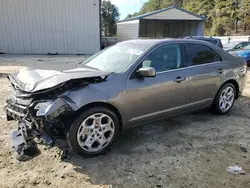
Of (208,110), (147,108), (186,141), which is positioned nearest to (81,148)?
(147,108)

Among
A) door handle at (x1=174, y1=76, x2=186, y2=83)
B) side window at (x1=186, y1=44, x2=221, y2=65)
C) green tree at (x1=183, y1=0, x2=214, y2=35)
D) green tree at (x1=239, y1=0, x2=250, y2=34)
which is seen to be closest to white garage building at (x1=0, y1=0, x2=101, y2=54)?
side window at (x1=186, y1=44, x2=221, y2=65)

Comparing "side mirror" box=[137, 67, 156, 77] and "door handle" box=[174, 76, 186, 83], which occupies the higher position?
"side mirror" box=[137, 67, 156, 77]

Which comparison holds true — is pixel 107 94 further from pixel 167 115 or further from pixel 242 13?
pixel 242 13

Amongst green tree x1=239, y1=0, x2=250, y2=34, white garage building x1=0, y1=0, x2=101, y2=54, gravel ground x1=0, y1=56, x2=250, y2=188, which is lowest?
gravel ground x1=0, y1=56, x2=250, y2=188

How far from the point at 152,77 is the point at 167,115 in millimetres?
735

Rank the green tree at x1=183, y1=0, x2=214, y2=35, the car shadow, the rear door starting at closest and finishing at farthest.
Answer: the car shadow, the rear door, the green tree at x1=183, y1=0, x2=214, y2=35

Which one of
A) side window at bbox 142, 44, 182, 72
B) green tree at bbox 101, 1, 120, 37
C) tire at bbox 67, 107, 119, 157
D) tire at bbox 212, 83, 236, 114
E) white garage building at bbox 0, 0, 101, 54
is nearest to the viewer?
tire at bbox 67, 107, 119, 157

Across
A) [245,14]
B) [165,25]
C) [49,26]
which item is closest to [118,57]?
[49,26]

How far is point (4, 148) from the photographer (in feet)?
11.1

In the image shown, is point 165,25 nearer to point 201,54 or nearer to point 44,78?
point 201,54

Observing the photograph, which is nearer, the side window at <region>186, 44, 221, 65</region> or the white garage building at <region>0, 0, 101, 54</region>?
the side window at <region>186, 44, 221, 65</region>

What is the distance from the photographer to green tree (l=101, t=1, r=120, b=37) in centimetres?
3988

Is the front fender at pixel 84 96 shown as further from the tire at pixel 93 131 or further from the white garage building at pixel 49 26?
the white garage building at pixel 49 26

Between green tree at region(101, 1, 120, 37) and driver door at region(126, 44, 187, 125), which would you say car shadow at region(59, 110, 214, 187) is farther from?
green tree at region(101, 1, 120, 37)
